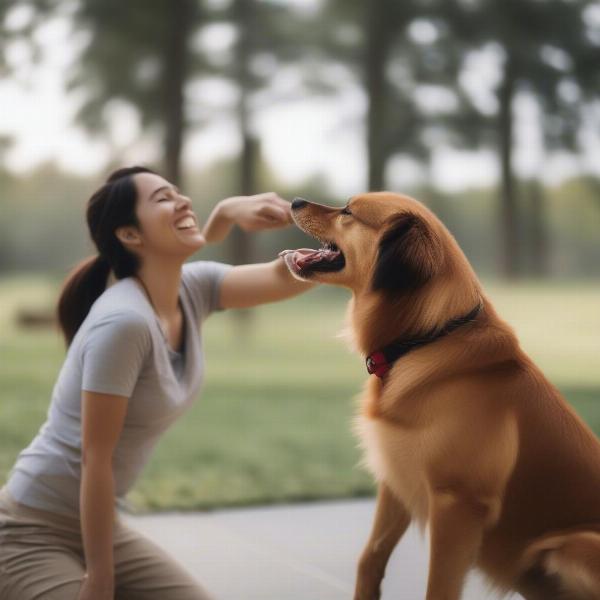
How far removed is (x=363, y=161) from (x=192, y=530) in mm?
6564

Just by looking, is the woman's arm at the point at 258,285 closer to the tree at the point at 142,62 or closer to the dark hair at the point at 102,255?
the dark hair at the point at 102,255

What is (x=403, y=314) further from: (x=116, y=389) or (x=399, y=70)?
(x=399, y=70)

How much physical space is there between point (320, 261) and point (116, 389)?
619 millimetres

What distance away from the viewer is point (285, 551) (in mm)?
3289

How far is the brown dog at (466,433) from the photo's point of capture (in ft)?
6.24

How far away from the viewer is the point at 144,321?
6.99 feet

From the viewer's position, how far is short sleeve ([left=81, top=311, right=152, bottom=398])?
205 centimetres

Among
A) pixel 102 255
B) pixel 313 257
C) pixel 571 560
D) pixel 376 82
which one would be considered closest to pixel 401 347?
pixel 313 257

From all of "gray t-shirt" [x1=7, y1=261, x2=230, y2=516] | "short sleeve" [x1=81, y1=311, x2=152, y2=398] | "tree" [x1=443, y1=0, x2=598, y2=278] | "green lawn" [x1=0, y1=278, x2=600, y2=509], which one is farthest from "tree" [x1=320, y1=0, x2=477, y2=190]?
"short sleeve" [x1=81, y1=311, x2=152, y2=398]

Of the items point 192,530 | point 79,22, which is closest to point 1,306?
point 79,22

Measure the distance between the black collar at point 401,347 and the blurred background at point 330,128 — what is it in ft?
21.5

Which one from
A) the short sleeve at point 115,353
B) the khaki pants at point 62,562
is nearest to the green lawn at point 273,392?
the short sleeve at point 115,353

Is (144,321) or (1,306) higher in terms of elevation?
(144,321)

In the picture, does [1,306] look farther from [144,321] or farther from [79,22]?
[144,321]
